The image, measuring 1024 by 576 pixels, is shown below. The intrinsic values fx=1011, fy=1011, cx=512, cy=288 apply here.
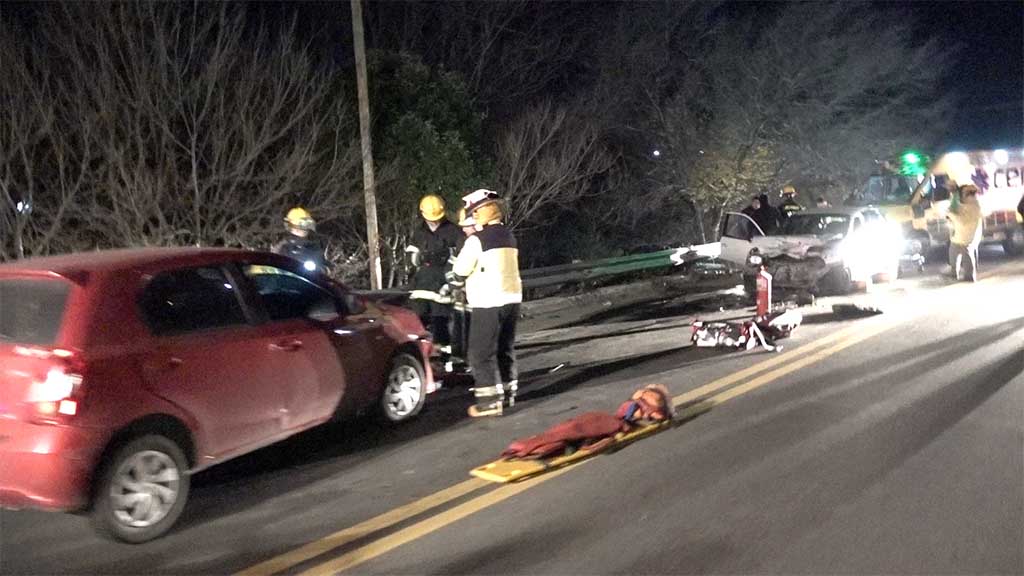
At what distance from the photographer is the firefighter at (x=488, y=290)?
27.1 feet

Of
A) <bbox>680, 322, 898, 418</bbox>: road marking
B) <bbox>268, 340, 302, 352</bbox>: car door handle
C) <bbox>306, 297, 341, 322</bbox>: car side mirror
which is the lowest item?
<bbox>680, 322, 898, 418</bbox>: road marking

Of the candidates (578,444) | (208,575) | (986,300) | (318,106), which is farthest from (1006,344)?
(318,106)

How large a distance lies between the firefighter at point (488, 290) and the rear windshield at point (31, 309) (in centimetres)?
344

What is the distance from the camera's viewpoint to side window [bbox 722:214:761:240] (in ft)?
55.0

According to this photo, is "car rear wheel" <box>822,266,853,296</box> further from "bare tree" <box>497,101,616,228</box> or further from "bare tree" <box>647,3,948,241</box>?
"bare tree" <box>647,3,948,241</box>

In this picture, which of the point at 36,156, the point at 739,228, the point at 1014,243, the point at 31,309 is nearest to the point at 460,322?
the point at 31,309

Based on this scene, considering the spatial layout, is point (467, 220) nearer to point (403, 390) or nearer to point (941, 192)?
point (403, 390)

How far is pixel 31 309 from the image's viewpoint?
18.3 ft

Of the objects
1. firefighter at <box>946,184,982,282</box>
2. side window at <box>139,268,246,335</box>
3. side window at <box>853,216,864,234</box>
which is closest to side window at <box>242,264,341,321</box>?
side window at <box>139,268,246,335</box>

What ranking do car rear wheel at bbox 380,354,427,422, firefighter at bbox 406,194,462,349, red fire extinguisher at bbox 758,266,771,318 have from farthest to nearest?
red fire extinguisher at bbox 758,266,771,318, firefighter at bbox 406,194,462,349, car rear wheel at bbox 380,354,427,422

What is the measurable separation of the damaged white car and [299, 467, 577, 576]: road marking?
885 centimetres

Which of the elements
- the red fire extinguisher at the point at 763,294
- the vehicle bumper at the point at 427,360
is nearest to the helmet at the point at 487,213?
the vehicle bumper at the point at 427,360

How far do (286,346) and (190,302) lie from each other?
2.47ft

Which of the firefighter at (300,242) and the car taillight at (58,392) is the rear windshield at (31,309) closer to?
the car taillight at (58,392)
